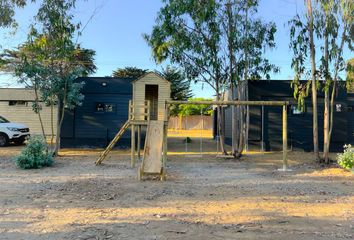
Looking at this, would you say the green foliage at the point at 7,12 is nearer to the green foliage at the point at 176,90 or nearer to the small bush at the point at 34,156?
the small bush at the point at 34,156

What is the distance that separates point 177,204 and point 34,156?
6643mm

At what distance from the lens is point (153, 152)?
10508 millimetres

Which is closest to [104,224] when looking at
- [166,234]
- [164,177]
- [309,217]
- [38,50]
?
[166,234]

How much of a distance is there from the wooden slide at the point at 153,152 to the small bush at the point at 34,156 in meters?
3.58

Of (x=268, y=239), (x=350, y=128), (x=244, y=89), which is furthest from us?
(x=350, y=128)

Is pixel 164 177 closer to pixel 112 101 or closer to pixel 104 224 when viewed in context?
pixel 104 224

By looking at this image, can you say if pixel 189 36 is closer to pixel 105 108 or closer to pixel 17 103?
pixel 105 108

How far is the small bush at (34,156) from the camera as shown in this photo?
11.7m

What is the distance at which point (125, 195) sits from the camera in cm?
775

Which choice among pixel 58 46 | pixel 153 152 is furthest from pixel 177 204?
pixel 58 46

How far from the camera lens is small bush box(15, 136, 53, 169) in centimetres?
1173

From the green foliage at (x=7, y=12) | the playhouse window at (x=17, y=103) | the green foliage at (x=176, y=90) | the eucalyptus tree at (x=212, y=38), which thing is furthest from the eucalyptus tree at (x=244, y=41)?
the green foliage at (x=176, y=90)

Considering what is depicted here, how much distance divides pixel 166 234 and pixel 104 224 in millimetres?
1023

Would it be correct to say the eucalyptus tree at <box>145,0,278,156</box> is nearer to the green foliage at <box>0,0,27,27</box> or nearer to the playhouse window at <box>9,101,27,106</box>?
the green foliage at <box>0,0,27,27</box>
